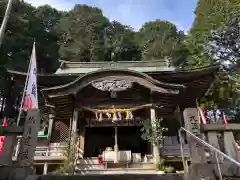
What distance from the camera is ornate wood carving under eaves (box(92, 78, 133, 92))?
1263 cm

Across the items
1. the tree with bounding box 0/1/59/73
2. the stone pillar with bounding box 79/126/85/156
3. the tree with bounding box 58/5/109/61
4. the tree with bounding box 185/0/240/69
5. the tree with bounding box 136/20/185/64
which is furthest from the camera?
the tree with bounding box 58/5/109/61

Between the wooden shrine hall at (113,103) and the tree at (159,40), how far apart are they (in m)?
19.0

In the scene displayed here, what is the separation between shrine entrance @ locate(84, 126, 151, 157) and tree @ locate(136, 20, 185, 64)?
18382 millimetres

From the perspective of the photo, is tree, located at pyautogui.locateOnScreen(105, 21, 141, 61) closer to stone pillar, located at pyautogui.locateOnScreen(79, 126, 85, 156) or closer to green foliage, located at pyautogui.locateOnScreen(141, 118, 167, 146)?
stone pillar, located at pyautogui.locateOnScreen(79, 126, 85, 156)

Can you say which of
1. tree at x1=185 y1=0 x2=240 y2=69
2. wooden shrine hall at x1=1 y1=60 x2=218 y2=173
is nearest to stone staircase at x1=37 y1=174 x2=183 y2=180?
wooden shrine hall at x1=1 y1=60 x2=218 y2=173

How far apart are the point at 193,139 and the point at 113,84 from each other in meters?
7.23

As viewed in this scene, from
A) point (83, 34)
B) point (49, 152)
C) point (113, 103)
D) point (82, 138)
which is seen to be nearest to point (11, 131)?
point (49, 152)

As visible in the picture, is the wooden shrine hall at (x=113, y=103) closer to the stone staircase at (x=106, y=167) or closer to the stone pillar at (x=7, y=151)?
the stone staircase at (x=106, y=167)

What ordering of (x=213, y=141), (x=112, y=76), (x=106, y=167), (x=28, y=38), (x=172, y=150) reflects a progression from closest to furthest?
1. (x=213, y=141)
2. (x=106, y=167)
3. (x=172, y=150)
4. (x=112, y=76)
5. (x=28, y=38)

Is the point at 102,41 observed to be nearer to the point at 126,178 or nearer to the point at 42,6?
the point at 42,6

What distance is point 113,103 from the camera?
44.5 feet

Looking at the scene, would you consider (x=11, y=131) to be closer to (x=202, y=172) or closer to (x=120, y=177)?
(x=120, y=177)

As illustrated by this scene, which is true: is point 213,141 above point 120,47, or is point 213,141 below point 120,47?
below

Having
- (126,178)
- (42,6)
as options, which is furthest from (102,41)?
(126,178)
